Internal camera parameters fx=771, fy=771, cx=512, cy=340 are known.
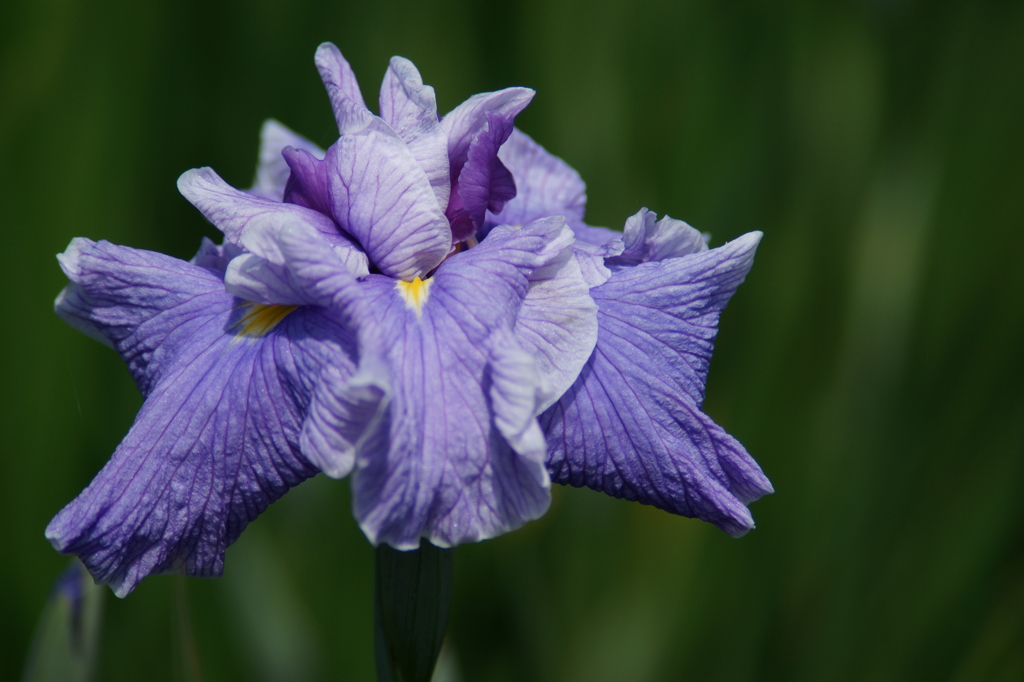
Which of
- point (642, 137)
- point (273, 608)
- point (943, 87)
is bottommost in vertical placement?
point (273, 608)

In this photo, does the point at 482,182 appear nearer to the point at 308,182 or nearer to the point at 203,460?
the point at 308,182

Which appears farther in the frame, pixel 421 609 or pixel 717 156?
pixel 717 156

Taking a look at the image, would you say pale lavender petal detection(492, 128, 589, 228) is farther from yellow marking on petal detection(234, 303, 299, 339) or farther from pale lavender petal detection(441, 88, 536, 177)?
yellow marking on petal detection(234, 303, 299, 339)

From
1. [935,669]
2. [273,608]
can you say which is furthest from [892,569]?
[273,608]

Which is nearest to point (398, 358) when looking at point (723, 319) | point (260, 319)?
point (260, 319)

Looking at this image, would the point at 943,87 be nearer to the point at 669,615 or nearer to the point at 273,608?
the point at 669,615
